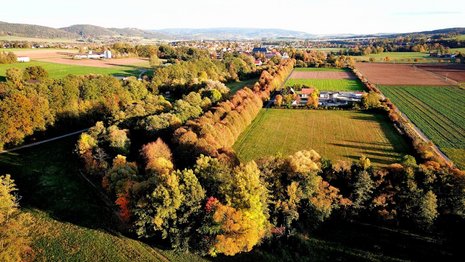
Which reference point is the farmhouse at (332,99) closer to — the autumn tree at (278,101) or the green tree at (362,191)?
the autumn tree at (278,101)

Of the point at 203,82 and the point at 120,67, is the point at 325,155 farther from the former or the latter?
the point at 120,67

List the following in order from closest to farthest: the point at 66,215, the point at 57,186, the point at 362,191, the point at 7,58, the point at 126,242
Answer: the point at 126,242 < the point at 362,191 < the point at 66,215 < the point at 57,186 < the point at 7,58

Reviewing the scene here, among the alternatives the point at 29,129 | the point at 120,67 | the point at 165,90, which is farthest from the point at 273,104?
the point at 120,67

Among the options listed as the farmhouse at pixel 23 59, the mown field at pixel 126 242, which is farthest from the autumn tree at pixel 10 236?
the farmhouse at pixel 23 59

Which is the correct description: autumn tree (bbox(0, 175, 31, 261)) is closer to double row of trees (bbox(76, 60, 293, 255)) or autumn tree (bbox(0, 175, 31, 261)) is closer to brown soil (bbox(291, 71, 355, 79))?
double row of trees (bbox(76, 60, 293, 255))

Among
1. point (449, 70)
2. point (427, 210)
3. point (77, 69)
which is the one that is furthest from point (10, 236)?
point (449, 70)

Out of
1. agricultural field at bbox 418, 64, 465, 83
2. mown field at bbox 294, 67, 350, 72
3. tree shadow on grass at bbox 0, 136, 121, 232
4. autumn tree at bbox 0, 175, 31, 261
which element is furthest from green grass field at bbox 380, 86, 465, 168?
autumn tree at bbox 0, 175, 31, 261

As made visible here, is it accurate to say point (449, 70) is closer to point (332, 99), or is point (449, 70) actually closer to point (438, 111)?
point (438, 111)
